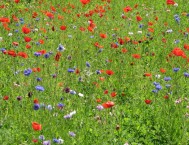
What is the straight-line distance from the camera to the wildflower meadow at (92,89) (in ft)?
11.0

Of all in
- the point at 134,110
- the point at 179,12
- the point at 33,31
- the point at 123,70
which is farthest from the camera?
the point at 179,12

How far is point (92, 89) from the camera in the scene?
170 inches

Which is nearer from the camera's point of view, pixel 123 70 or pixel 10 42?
pixel 123 70

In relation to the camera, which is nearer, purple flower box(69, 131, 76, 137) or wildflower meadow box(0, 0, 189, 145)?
purple flower box(69, 131, 76, 137)

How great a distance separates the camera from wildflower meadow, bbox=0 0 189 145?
3.35 metres

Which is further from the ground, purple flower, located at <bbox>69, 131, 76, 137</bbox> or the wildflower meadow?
purple flower, located at <bbox>69, 131, 76, 137</bbox>

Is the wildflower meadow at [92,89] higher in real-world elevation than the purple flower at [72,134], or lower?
lower

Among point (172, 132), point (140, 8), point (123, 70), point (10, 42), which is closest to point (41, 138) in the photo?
point (172, 132)

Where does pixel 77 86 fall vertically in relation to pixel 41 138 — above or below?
below

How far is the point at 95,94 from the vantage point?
4.20m

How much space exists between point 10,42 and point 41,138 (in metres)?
2.67

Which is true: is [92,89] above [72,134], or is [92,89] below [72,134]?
below

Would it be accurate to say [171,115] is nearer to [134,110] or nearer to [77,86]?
[134,110]

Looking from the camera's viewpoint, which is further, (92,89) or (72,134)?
(92,89)
